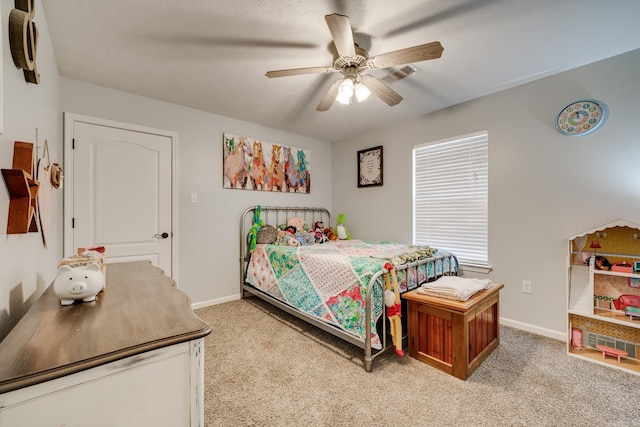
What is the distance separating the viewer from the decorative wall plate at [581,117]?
2.15 metres

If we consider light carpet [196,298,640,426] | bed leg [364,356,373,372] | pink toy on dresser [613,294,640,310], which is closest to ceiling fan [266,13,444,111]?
bed leg [364,356,373,372]

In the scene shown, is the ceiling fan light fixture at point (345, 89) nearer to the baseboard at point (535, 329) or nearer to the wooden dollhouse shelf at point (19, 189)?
the wooden dollhouse shelf at point (19, 189)

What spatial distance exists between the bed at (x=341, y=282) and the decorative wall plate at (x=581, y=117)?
61.6 inches

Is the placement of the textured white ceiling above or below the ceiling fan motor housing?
above

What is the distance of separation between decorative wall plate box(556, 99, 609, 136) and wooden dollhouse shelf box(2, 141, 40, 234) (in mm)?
3599

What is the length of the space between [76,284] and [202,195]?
2352 mm

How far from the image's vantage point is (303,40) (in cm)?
187

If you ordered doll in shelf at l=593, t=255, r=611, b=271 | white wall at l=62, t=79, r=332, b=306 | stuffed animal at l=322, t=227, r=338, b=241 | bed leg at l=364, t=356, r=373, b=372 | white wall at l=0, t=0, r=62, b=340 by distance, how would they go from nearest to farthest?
white wall at l=0, t=0, r=62, b=340 < bed leg at l=364, t=356, r=373, b=372 < doll in shelf at l=593, t=255, r=611, b=271 < white wall at l=62, t=79, r=332, b=306 < stuffed animal at l=322, t=227, r=338, b=241

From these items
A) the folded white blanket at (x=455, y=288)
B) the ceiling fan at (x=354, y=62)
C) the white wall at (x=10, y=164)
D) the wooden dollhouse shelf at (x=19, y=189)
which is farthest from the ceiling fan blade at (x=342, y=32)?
the folded white blanket at (x=455, y=288)

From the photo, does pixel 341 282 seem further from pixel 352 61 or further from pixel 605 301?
pixel 605 301

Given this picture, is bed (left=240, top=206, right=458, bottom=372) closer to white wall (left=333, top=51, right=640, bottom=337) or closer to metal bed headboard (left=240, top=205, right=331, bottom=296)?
metal bed headboard (left=240, top=205, right=331, bottom=296)

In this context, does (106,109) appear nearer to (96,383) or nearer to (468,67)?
(96,383)

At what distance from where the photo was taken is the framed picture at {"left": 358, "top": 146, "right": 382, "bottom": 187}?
12.4 ft

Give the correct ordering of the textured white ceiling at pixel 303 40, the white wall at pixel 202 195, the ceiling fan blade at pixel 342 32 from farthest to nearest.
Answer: the white wall at pixel 202 195
the textured white ceiling at pixel 303 40
the ceiling fan blade at pixel 342 32
